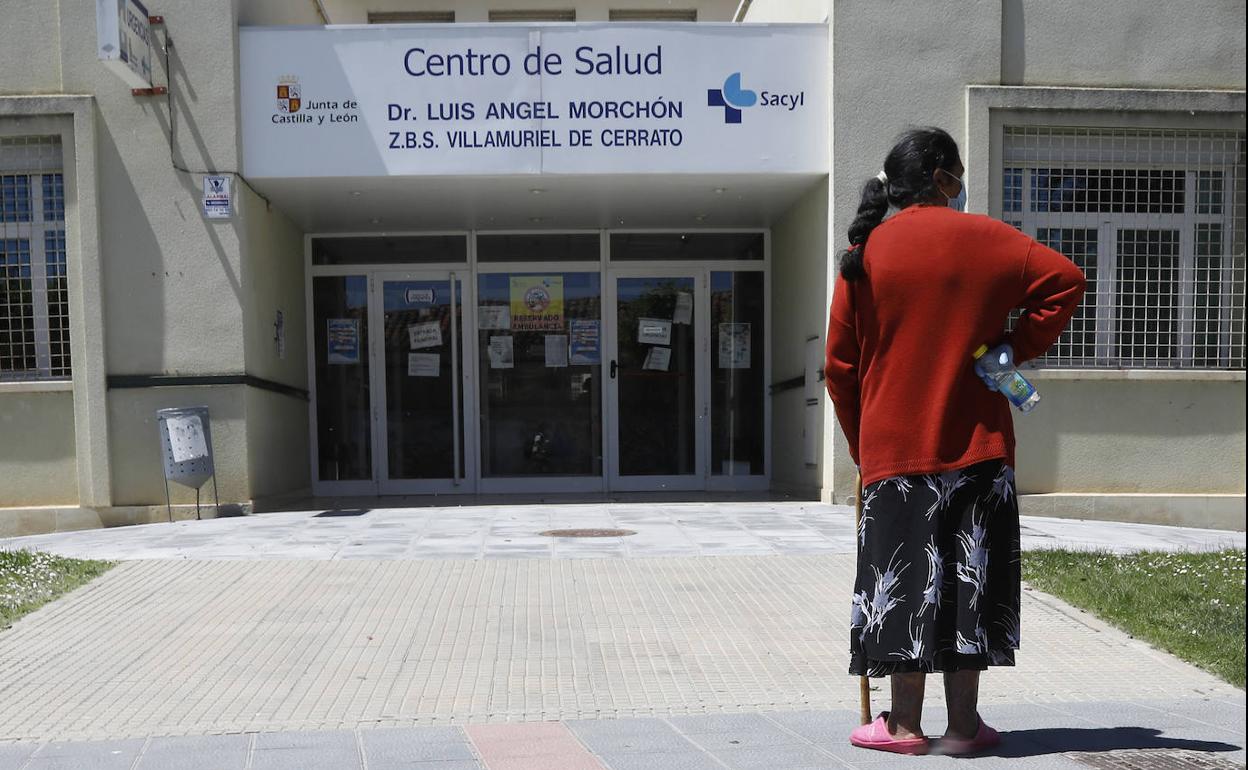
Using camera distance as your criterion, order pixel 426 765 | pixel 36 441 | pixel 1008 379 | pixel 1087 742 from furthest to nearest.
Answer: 1. pixel 36 441
2. pixel 1087 742
3. pixel 426 765
4. pixel 1008 379

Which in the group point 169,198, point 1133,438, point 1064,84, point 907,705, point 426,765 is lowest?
point 426,765

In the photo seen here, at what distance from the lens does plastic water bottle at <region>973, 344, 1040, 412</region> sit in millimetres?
3162

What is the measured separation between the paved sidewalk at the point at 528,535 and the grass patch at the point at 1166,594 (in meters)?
0.69

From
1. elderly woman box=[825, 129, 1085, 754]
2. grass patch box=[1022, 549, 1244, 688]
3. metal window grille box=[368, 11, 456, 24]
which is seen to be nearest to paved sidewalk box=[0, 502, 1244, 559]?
grass patch box=[1022, 549, 1244, 688]

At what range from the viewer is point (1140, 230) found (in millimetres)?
9891

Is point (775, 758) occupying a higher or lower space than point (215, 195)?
lower

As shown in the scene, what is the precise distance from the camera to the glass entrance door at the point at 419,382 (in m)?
12.1

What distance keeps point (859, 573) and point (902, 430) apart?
0.47m

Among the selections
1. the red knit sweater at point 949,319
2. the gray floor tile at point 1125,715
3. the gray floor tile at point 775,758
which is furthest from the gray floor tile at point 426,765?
the gray floor tile at point 1125,715

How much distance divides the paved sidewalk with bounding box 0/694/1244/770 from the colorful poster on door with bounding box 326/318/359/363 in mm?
8428

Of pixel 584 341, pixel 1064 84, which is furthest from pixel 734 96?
pixel 584 341

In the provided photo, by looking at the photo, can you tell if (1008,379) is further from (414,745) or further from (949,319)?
(414,745)

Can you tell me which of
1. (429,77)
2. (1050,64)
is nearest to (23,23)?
(429,77)

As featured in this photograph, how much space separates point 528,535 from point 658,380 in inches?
170
